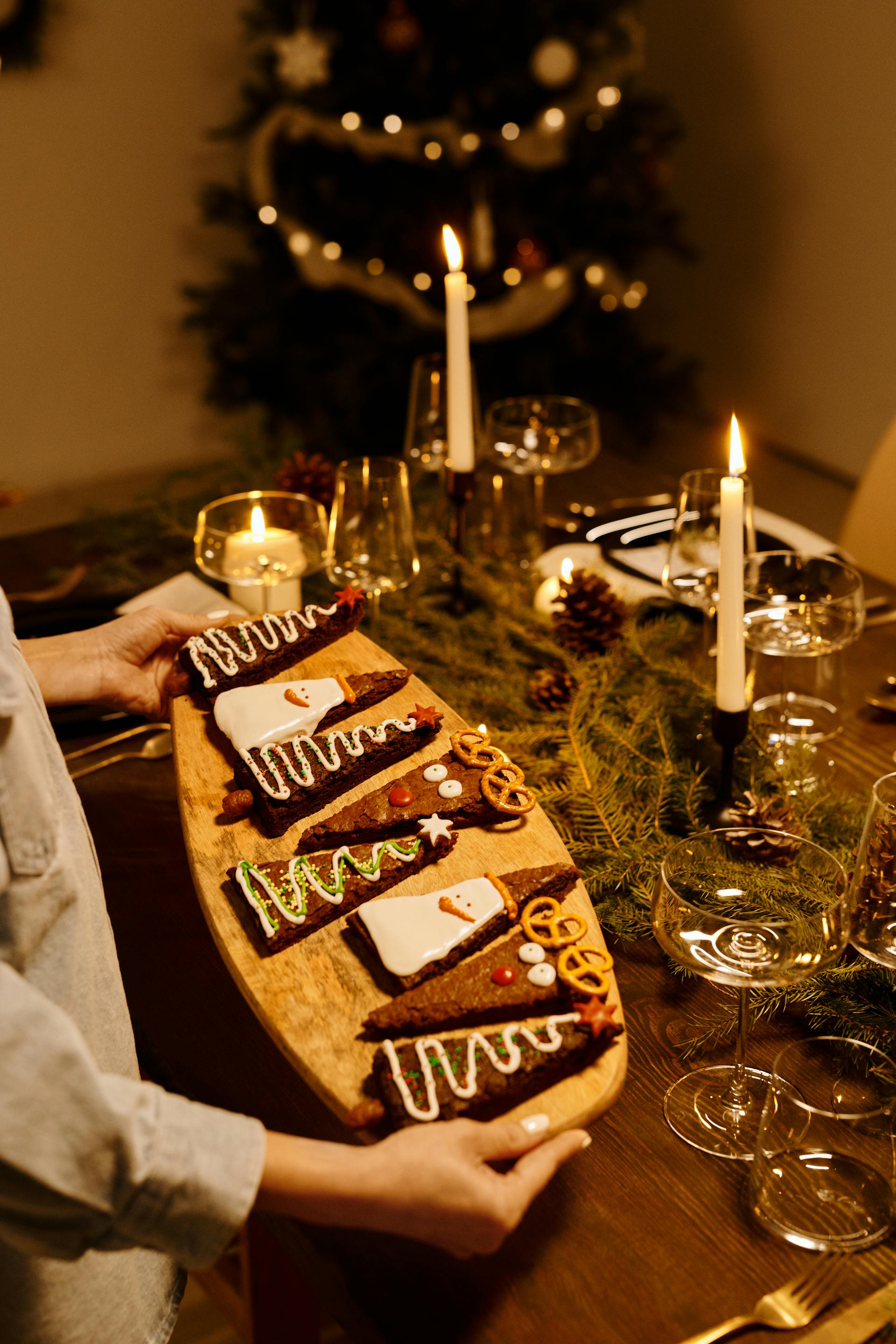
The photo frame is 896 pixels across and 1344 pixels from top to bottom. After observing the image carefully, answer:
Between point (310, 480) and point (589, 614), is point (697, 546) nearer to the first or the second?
point (589, 614)

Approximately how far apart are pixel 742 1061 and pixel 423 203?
11.5ft

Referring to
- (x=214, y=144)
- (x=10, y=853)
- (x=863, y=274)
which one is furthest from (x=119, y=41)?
(x=10, y=853)

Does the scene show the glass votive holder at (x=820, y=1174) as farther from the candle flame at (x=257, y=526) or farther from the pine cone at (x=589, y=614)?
the candle flame at (x=257, y=526)

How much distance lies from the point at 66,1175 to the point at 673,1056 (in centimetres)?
52

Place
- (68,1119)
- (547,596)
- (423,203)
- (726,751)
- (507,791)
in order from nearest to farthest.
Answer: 1. (68,1119)
2. (507,791)
3. (726,751)
4. (547,596)
5. (423,203)

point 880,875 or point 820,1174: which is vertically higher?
point 880,875

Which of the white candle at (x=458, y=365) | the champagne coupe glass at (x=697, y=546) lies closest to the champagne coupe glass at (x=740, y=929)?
the champagne coupe glass at (x=697, y=546)

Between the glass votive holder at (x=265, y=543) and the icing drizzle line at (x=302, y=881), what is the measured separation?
60 centimetres

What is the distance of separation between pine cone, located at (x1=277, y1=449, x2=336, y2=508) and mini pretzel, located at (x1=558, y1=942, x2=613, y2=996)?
1.08 metres

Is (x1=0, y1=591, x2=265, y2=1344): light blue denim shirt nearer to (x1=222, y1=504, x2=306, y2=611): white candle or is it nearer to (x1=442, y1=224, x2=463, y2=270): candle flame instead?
(x1=222, y1=504, x2=306, y2=611): white candle

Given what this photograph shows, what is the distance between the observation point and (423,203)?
3.83m

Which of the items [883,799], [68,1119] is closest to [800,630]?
[883,799]

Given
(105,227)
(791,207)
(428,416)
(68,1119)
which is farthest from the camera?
(791,207)

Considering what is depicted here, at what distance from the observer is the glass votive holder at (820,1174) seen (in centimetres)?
80
